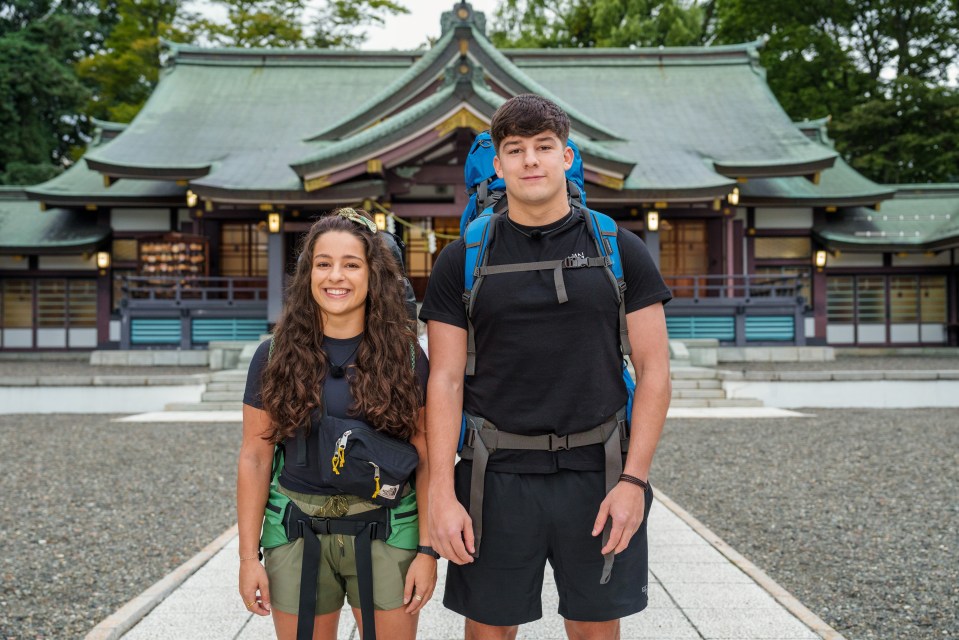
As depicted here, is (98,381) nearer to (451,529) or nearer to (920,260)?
(451,529)

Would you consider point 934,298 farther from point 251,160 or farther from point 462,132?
point 251,160

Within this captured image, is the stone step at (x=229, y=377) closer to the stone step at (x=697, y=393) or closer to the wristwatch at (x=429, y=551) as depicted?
the stone step at (x=697, y=393)

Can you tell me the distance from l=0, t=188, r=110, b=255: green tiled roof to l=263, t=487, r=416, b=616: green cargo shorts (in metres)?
16.1

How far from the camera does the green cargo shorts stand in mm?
1903

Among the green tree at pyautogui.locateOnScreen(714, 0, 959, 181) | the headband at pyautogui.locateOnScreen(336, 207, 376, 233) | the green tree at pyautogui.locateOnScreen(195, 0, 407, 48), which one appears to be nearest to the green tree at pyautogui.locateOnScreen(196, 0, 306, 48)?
the green tree at pyautogui.locateOnScreen(195, 0, 407, 48)

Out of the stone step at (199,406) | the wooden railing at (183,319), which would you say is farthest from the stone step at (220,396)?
the wooden railing at (183,319)

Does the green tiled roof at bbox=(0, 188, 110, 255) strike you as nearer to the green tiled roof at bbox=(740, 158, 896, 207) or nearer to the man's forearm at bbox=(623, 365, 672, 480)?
the green tiled roof at bbox=(740, 158, 896, 207)

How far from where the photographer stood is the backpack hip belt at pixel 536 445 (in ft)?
5.98

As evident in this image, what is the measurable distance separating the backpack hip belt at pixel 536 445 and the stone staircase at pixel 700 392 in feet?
28.1

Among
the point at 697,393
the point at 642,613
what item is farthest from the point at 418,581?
the point at 697,393

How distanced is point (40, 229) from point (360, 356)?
18.0m

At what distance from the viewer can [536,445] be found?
183 centimetres

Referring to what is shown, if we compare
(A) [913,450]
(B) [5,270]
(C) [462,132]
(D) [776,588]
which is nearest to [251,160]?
(C) [462,132]

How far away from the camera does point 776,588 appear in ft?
11.1
